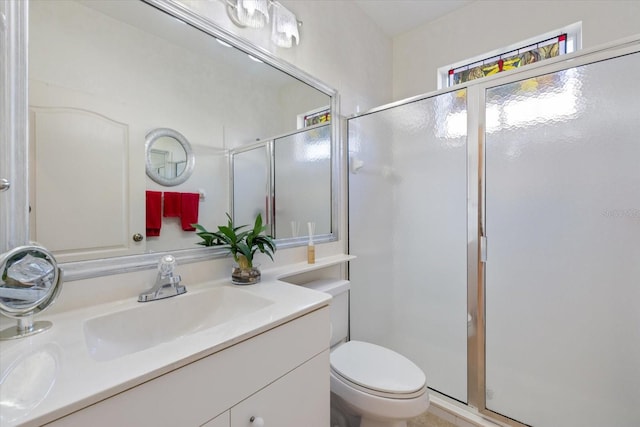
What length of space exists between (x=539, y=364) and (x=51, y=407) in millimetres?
1744

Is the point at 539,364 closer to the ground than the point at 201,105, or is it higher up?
closer to the ground

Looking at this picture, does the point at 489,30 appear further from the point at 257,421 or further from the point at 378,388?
the point at 257,421

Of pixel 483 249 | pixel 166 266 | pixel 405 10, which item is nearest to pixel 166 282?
pixel 166 266

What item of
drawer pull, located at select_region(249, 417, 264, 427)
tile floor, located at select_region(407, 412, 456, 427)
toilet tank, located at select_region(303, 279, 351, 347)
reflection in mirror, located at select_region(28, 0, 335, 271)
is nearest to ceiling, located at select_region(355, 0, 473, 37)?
reflection in mirror, located at select_region(28, 0, 335, 271)

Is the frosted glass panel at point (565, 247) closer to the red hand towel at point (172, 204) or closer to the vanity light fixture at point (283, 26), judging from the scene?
the vanity light fixture at point (283, 26)

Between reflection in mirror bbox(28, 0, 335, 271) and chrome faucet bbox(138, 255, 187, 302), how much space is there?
0.32 feet

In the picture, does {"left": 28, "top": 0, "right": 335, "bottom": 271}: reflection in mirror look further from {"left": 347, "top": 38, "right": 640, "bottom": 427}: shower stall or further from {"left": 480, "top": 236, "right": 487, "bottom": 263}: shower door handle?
{"left": 480, "top": 236, "right": 487, "bottom": 263}: shower door handle

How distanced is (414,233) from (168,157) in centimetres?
135

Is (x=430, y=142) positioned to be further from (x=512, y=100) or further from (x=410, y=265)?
(x=410, y=265)

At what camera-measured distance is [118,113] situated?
34.9 inches

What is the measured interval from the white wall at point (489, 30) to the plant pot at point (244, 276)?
1.90 meters

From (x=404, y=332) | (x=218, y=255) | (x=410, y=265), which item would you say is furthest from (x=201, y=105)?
(x=404, y=332)

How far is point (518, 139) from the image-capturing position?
4.36ft

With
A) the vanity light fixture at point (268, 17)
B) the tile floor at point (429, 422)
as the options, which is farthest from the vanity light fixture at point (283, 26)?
the tile floor at point (429, 422)
